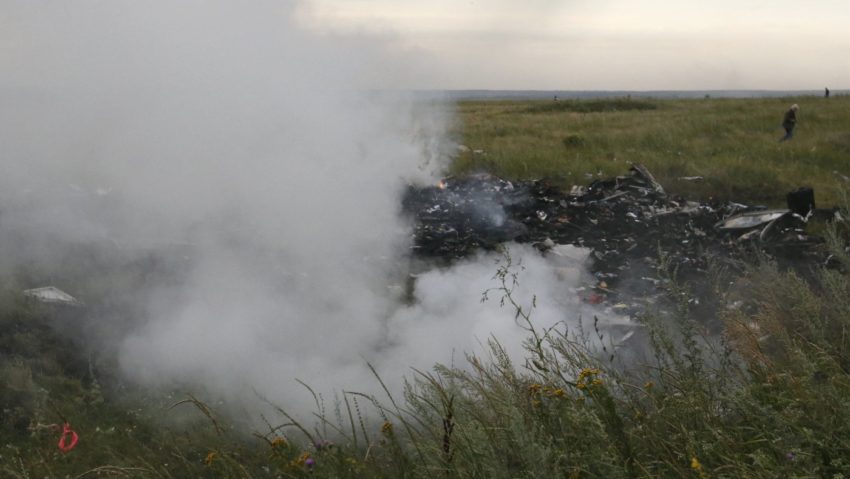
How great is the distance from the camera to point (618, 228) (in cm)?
849

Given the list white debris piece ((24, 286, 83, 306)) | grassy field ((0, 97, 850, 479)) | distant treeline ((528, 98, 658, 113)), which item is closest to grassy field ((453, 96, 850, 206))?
grassy field ((0, 97, 850, 479))

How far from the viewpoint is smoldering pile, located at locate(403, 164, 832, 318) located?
24.0ft

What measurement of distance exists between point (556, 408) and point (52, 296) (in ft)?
18.1

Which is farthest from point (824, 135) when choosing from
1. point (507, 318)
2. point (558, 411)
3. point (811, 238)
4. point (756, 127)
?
point (558, 411)

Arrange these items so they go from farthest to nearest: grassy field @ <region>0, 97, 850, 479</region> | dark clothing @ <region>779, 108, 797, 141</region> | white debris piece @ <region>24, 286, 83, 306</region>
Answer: dark clothing @ <region>779, 108, 797, 141</region> < white debris piece @ <region>24, 286, 83, 306</region> < grassy field @ <region>0, 97, 850, 479</region>

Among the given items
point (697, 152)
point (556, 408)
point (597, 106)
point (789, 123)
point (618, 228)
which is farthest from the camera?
point (597, 106)

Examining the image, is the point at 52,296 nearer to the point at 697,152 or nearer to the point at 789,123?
the point at 697,152

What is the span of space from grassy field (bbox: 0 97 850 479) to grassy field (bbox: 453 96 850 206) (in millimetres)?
94

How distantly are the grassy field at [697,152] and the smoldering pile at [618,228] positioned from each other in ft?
5.42

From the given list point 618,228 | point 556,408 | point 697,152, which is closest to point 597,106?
point 697,152

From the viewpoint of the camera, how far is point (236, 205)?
23.4ft

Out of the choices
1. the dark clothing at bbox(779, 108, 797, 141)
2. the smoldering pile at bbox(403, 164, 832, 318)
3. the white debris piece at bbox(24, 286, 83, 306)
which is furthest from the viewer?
the dark clothing at bbox(779, 108, 797, 141)

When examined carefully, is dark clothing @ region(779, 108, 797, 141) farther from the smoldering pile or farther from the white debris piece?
the white debris piece

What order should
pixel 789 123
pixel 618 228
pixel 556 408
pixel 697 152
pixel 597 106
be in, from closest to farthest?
pixel 556 408
pixel 618 228
pixel 697 152
pixel 789 123
pixel 597 106
